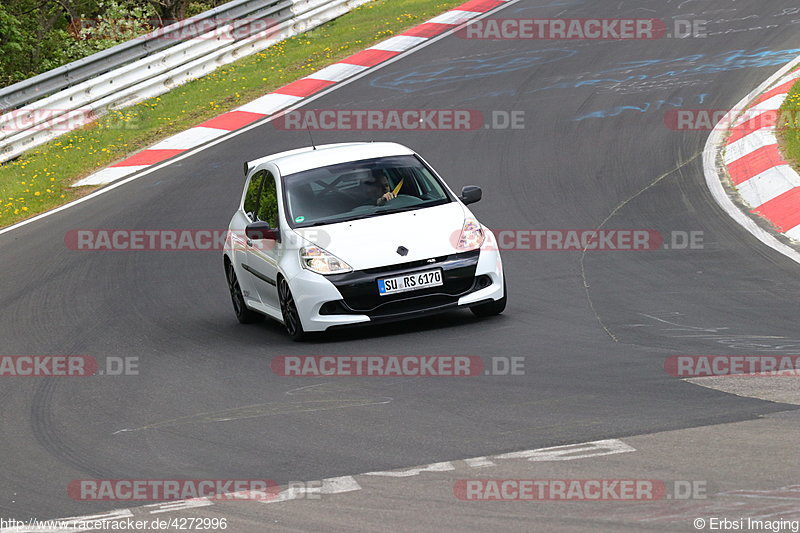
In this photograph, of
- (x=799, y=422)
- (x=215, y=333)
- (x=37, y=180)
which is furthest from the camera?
(x=37, y=180)

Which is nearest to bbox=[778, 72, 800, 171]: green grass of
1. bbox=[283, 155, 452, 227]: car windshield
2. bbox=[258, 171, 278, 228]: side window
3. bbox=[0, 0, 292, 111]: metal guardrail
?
bbox=[283, 155, 452, 227]: car windshield

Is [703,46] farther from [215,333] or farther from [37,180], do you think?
[215,333]

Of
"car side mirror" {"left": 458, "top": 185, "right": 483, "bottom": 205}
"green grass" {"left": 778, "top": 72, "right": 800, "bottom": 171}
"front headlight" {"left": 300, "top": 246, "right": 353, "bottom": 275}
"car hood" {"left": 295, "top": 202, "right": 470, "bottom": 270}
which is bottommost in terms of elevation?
"green grass" {"left": 778, "top": 72, "right": 800, "bottom": 171}

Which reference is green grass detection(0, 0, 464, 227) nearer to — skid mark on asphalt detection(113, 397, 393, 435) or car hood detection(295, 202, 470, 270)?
car hood detection(295, 202, 470, 270)

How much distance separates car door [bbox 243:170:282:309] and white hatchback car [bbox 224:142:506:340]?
1 cm

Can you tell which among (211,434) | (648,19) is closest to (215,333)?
(211,434)

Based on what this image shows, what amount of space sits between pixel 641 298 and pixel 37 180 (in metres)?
11.9

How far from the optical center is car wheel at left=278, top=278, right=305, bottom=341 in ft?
32.3

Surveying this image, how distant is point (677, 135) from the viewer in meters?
16.1

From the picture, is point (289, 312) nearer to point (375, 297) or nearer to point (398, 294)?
point (375, 297)

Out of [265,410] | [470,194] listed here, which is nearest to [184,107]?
[470,194]

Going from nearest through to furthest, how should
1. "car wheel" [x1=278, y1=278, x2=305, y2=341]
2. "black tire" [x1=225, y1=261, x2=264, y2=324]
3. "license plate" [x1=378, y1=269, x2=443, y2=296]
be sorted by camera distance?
1. "license plate" [x1=378, y1=269, x2=443, y2=296]
2. "car wheel" [x1=278, y1=278, x2=305, y2=341]
3. "black tire" [x1=225, y1=261, x2=264, y2=324]

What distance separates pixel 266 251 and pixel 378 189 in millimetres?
1124

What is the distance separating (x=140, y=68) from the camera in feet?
75.5
